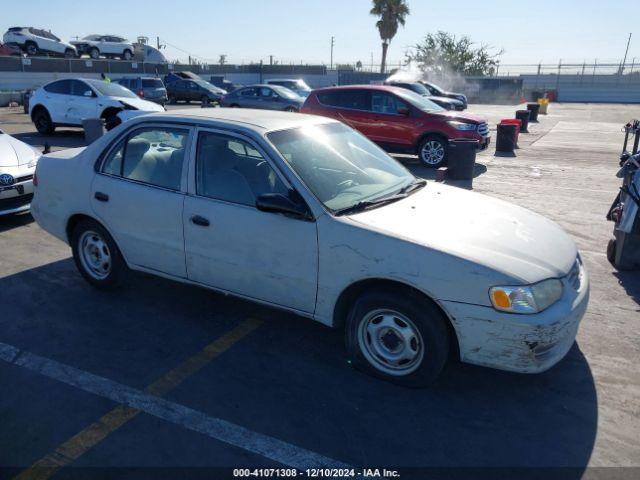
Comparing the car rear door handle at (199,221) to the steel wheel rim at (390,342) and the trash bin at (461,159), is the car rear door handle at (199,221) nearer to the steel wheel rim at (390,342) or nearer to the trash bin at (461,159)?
the steel wheel rim at (390,342)

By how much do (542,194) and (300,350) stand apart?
6.85 meters

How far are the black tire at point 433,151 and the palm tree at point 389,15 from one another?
4163 cm

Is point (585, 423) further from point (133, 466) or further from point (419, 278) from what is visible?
point (133, 466)

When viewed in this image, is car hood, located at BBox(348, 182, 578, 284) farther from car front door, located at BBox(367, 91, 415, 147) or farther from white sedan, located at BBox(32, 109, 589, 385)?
car front door, located at BBox(367, 91, 415, 147)

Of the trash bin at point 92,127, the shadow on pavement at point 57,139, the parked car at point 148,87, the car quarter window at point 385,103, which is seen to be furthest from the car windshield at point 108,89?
the parked car at point 148,87

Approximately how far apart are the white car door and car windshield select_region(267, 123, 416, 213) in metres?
0.20

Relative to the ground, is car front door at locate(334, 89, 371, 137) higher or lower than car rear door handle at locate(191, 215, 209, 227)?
higher

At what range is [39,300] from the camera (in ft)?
15.6

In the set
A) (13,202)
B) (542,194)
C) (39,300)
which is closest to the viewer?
(39,300)

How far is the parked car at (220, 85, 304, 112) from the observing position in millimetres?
20031

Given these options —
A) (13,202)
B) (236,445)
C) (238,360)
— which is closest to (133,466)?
(236,445)

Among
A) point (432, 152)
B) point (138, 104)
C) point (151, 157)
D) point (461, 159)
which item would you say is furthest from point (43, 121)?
point (151, 157)

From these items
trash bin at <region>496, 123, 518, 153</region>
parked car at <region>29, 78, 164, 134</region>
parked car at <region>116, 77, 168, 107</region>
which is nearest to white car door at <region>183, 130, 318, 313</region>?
parked car at <region>29, 78, 164, 134</region>

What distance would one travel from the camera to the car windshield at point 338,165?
3.75m
